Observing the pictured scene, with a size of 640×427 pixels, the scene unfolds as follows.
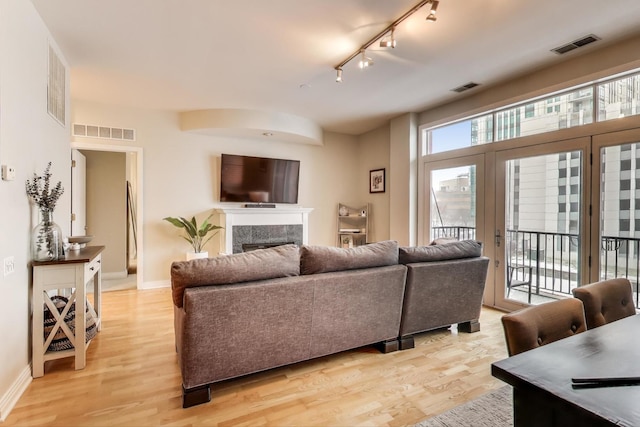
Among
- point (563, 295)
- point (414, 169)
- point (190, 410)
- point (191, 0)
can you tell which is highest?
point (191, 0)

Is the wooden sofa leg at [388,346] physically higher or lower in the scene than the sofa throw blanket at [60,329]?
lower

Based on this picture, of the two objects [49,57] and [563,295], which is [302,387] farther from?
[49,57]

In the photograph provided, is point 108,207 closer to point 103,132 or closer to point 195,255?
point 103,132

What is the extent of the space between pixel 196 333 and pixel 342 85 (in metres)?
3.31

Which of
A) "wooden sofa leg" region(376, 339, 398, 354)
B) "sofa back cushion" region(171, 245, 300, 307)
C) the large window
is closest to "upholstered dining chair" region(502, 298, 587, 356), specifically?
"sofa back cushion" region(171, 245, 300, 307)

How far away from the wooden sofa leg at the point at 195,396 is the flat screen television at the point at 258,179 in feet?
12.2

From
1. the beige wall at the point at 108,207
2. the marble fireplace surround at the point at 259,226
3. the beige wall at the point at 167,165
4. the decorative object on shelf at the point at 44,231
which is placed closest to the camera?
the decorative object on shelf at the point at 44,231

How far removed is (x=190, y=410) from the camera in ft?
6.22

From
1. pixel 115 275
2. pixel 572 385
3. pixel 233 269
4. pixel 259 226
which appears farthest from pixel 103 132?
pixel 572 385

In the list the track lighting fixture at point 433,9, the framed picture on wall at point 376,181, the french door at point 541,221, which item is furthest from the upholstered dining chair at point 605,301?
the framed picture on wall at point 376,181

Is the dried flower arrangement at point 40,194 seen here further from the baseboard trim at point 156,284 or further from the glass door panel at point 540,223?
the glass door panel at point 540,223

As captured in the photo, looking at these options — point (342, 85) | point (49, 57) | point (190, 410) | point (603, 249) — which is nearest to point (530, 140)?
point (603, 249)

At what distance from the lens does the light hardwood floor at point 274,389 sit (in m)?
1.83

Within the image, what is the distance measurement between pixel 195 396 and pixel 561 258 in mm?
3745
